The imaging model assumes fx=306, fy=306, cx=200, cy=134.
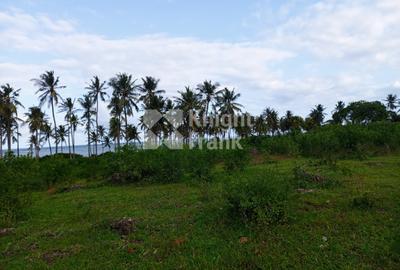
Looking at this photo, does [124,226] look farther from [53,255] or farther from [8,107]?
[8,107]

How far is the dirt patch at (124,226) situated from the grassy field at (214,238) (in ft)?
0.29

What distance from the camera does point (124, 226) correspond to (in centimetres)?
620

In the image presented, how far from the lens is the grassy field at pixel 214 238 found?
4.50m

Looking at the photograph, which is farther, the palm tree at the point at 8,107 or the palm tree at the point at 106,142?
the palm tree at the point at 106,142

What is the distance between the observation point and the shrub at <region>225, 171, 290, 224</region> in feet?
19.0

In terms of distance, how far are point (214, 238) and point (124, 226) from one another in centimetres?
195

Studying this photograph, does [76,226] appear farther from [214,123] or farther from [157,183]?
[214,123]

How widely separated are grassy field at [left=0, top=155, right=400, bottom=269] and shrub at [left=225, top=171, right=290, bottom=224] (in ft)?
0.65

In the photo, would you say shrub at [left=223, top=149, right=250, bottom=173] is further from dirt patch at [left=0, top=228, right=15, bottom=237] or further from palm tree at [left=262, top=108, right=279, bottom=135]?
palm tree at [left=262, top=108, right=279, bottom=135]

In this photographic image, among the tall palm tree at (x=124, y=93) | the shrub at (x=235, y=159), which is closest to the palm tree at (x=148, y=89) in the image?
the tall palm tree at (x=124, y=93)

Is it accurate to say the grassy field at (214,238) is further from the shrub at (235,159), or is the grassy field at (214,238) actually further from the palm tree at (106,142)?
the palm tree at (106,142)

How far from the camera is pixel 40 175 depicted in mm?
15516

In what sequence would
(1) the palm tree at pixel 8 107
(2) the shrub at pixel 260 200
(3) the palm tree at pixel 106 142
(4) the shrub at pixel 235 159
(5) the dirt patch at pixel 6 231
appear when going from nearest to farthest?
(2) the shrub at pixel 260 200
(5) the dirt patch at pixel 6 231
(4) the shrub at pixel 235 159
(1) the palm tree at pixel 8 107
(3) the palm tree at pixel 106 142

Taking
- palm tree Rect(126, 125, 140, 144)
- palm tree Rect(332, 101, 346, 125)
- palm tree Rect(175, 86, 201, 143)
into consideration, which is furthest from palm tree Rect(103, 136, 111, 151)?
palm tree Rect(332, 101, 346, 125)
